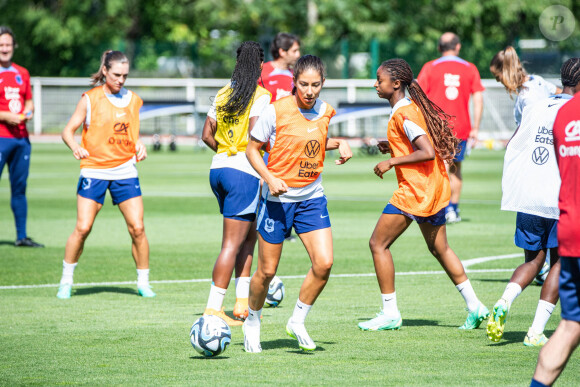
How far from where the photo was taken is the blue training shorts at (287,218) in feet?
22.2

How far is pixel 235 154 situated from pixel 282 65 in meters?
3.53

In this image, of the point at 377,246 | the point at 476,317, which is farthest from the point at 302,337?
the point at 476,317

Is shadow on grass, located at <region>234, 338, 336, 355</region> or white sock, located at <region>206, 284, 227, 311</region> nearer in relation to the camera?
Answer: shadow on grass, located at <region>234, 338, 336, 355</region>

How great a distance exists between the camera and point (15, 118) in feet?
40.7

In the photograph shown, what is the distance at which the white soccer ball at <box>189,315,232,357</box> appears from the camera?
6531 millimetres

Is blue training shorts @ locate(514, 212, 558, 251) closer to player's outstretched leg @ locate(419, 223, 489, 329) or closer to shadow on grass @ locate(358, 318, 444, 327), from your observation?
player's outstretched leg @ locate(419, 223, 489, 329)

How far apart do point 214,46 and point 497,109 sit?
15504mm

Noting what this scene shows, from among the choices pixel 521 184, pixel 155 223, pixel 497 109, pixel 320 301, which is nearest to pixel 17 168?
pixel 155 223

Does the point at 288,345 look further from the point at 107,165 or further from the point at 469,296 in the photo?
the point at 107,165

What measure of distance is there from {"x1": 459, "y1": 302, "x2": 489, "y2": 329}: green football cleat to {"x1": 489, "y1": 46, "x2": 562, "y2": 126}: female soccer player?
2.51 meters

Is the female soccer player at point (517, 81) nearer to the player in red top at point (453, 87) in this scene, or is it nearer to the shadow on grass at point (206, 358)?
the shadow on grass at point (206, 358)

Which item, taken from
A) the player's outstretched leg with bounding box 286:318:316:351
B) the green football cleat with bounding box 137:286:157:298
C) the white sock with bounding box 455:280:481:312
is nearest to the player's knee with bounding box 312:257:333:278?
the player's outstretched leg with bounding box 286:318:316:351

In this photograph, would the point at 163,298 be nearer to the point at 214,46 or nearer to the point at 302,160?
the point at 302,160

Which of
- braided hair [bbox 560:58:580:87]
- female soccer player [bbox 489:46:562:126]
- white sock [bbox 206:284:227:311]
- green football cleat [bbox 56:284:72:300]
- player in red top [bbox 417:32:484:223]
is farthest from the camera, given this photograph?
player in red top [bbox 417:32:484:223]
